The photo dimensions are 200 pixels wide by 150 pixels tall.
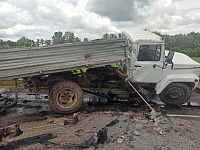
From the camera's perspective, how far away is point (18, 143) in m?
3.69

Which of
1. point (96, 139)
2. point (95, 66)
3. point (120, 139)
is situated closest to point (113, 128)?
point (120, 139)

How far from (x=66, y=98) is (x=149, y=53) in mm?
3162

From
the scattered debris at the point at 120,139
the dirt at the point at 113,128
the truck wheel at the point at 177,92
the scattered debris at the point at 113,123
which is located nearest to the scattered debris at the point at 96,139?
the dirt at the point at 113,128

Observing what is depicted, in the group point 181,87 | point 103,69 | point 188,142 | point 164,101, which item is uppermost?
point 103,69

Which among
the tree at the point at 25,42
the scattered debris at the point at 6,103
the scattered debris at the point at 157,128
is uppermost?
the tree at the point at 25,42

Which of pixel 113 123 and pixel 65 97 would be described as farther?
pixel 65 97

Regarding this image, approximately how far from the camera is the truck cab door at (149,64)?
5.45 metres

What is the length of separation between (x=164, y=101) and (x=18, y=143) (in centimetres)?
476

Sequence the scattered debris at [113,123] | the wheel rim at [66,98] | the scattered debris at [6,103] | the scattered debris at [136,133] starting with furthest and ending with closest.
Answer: the scattered debris at [6,103]
the wheel rim at [66,98]
the scattered debris at [113,123]
the scattered debris at [136,133]

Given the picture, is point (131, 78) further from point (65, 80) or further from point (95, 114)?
point (65, 80)

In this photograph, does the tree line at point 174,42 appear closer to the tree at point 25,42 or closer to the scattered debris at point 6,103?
the tree at point 25,42

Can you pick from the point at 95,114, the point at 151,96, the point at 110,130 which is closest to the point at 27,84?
the point at 95,114

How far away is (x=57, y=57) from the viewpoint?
16.4 feet

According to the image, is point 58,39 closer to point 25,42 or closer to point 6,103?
point 25,42
